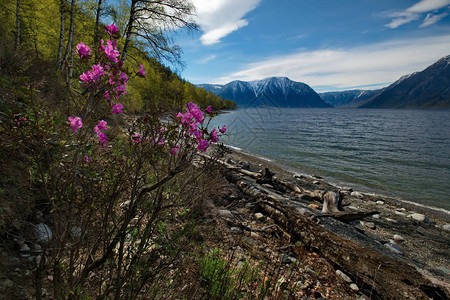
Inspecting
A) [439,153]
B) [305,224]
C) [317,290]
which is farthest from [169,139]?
[439,153]

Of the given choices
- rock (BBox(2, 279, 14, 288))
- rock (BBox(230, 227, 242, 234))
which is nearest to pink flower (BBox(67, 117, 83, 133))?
rock (BBox(2, 279, 14, 288))

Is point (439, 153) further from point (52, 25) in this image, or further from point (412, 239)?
point (52, 25)

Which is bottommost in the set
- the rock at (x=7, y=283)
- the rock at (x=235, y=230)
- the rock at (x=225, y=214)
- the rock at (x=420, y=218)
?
the rock at (x=420, y=218)

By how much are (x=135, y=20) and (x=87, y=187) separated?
12272 millimetres

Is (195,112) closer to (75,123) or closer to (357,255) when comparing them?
(75,123)

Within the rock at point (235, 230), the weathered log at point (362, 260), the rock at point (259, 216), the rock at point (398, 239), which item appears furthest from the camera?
the rock at point (398, 239)

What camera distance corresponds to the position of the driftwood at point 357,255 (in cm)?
316

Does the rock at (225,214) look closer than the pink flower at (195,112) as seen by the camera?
No

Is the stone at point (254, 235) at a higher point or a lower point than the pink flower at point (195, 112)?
lower

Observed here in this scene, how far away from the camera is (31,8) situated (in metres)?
13.2

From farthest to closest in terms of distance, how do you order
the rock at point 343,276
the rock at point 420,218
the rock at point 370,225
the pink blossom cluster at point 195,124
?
the rock at point 420,218
the rock at point 370,225
the rock at point 343,276
the pink blossom cluster at point 195,124

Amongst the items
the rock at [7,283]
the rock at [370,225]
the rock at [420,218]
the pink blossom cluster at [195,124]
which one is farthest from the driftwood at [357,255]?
the rock at [420,218]

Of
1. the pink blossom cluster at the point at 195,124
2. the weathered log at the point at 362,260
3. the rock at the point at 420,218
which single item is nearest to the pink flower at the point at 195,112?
the pink blossom cluster at the point at 195,124

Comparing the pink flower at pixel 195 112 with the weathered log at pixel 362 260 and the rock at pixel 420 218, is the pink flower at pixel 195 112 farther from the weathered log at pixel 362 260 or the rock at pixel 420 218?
the rock at pixel 420 218
